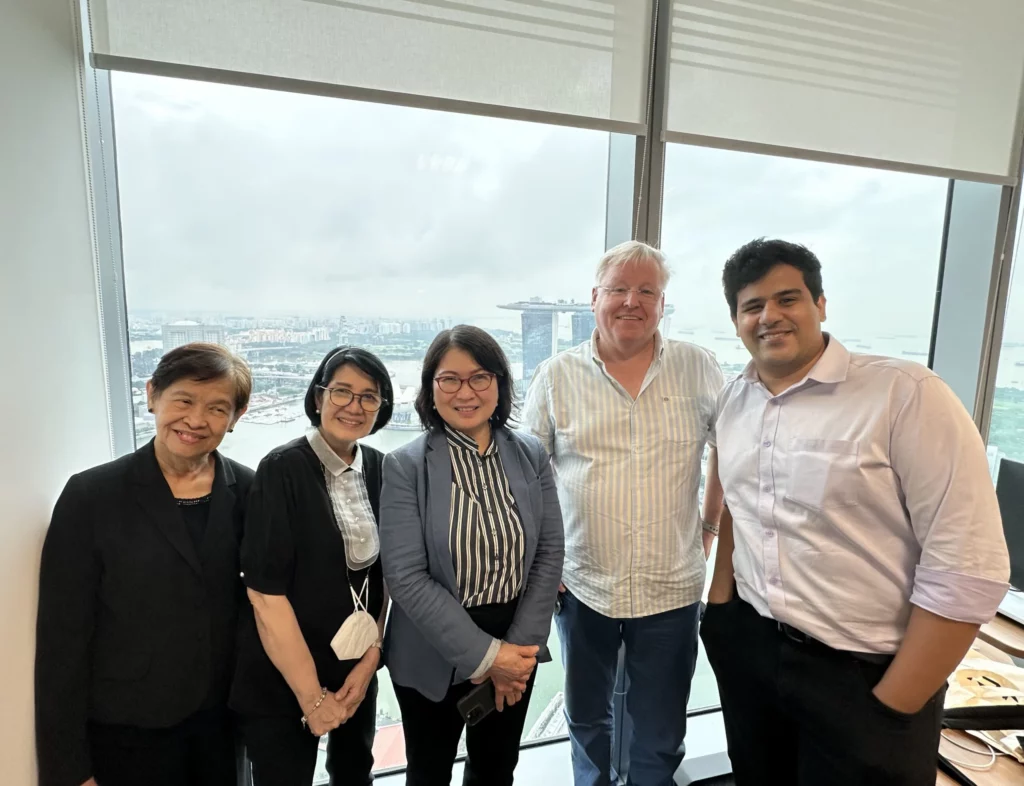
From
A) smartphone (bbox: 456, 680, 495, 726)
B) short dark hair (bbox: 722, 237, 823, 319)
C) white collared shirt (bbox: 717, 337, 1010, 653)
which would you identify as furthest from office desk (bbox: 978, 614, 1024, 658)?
smartphone (bbox: 456, 680, 495, 726)

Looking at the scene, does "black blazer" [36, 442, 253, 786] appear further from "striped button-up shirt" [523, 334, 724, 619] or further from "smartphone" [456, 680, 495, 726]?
"striped button-up shirt" [523, 334, 724, 619]

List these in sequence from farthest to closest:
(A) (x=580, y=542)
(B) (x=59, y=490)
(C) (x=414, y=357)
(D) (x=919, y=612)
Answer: (C) (x=414, y=357) → (A) (x=580, y=542) → (B) (x=59, y=490) → (D) (x=919, y=612)

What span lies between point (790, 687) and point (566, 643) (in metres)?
0.68

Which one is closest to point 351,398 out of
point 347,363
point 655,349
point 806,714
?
point 347,363

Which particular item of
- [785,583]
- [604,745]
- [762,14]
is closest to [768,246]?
[785,583]

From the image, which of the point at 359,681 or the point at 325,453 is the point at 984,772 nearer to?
the point at 359,681

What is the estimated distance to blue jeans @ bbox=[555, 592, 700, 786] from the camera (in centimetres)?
157

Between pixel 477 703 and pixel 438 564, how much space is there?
38cm

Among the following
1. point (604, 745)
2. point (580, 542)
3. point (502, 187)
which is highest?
point (502, 187)

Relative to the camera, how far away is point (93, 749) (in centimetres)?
115

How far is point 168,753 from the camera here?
1.18 meters

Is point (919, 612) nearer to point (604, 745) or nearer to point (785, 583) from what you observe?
point (785, 583)

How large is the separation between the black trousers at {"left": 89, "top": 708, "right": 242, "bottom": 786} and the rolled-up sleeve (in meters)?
1.67

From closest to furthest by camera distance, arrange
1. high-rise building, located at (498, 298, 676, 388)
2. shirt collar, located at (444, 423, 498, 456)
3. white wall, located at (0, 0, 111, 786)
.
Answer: white wall, located at (0, 0, 111, 786) → shirt collar, located at (444, 423, 498, 456) → high-rise building, located at (498, 298, 676, 388)
